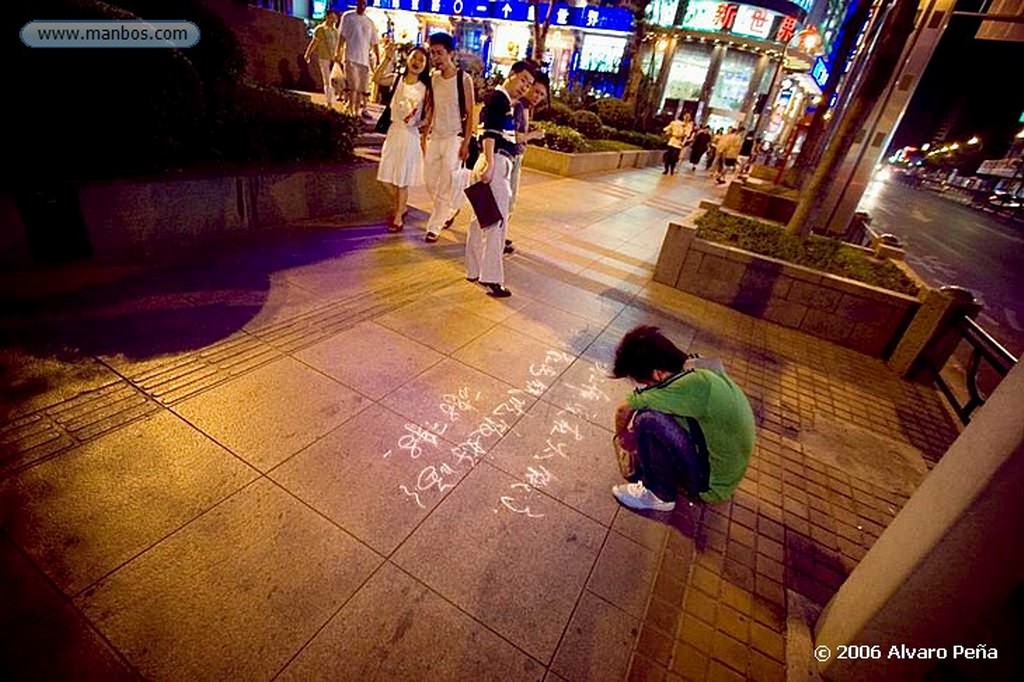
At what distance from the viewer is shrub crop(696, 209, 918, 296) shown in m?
6.45

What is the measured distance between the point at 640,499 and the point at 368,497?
68.7 inches

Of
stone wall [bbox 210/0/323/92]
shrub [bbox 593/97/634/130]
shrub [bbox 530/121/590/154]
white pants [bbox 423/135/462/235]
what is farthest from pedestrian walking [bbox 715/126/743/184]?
white pants [bbox 423/135/462/235]

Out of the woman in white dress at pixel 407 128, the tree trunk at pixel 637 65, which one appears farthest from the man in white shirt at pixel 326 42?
the tree trunk at pixel 637 65

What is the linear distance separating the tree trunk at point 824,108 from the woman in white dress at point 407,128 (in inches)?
480

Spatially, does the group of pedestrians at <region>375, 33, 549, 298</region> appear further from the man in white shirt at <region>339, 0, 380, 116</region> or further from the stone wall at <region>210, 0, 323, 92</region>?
the stone wall at <region>210, 0, 323, 92</region>

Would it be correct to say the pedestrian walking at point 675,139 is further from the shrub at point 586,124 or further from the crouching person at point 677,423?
the crouching person at point 677,423

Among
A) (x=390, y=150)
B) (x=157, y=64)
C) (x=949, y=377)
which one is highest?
(x=157, y=64)

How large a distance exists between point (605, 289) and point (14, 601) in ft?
19.4

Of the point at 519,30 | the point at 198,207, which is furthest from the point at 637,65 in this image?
the point at 198,207

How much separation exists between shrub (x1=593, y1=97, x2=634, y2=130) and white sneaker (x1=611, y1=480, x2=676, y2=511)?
73.3ft

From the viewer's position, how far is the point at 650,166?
70.9 ft

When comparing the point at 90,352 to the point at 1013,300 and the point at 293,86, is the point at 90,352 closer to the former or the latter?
the point at 293,86

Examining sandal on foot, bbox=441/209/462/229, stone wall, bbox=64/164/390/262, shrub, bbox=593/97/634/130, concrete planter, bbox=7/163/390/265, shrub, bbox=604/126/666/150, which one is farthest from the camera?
shrub, bbox=593/97/634/130

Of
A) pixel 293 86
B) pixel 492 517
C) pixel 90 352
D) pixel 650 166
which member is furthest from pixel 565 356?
pixel 650 166
